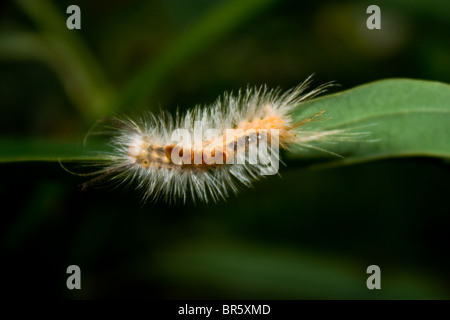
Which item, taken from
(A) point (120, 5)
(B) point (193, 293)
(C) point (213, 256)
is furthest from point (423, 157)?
(A) point (120, 5)

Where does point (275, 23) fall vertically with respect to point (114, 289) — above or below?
above

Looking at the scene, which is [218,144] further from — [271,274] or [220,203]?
[220,203]

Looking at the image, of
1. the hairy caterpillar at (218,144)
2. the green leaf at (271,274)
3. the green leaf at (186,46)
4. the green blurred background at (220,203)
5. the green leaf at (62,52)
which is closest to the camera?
the hairy caterpillar at (218,144)

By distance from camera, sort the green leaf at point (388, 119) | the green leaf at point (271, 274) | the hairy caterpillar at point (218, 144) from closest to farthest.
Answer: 1. the green leaf at point (388, 119)
2. the hairy caterpillar at point (218, 144)
3. the green leaf at point (271, 274)

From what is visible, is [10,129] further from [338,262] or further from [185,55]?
[338,262]

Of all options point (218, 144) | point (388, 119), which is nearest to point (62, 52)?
point (218, 144)

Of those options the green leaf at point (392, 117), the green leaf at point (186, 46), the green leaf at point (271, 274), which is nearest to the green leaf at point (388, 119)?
the green leaf at point (392, 117)

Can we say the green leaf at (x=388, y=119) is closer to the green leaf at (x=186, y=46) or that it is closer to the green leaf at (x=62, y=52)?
the green leaf at (x=186, y=46)
